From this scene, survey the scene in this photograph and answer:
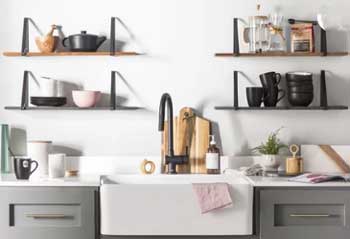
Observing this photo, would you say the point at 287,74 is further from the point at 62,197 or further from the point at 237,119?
the point at 62,197

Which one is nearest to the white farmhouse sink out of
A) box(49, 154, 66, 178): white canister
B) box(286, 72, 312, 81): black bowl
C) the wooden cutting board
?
box(49, 154, 66, 178): white canister

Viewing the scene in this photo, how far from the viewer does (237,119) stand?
3.75 metres

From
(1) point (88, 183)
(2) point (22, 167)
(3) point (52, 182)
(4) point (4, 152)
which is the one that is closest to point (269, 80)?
(1) point (88, 183)

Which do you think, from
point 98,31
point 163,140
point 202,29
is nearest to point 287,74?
point 202,29

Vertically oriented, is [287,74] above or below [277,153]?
above

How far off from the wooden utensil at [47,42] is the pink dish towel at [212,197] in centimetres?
117

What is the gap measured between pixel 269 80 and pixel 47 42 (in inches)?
49.0

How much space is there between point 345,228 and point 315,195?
0.70 ft

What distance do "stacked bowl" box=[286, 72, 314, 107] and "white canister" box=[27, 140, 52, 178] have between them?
1.39 m

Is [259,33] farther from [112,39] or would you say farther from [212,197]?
[212,197]

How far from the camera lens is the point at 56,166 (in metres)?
3.47

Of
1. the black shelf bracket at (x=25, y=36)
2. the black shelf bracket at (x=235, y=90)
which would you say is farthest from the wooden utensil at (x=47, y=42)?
the black shelf bracket at (x=235, y=90)

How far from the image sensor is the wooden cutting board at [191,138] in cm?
367

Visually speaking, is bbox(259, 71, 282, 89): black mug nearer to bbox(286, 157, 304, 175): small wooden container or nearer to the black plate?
bbox(286, 157, 304, 175): small wooden container
